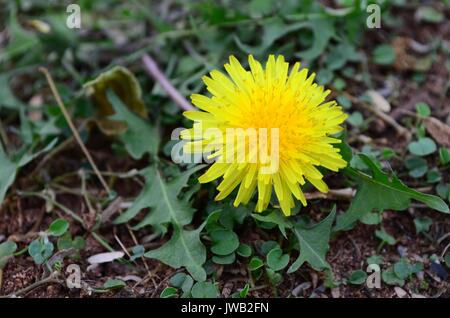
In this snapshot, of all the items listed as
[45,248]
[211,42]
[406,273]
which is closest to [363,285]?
[406,273]

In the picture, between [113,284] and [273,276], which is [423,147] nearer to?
[273,276]

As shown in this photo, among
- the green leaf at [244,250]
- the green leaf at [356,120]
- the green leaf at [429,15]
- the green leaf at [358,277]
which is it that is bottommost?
the green leaf at [358,277]

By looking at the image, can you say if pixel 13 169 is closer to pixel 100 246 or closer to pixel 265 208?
pixel 100 246

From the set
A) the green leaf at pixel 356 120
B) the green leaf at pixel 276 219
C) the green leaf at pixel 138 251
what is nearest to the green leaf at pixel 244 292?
the green leaf at pixel 276 219

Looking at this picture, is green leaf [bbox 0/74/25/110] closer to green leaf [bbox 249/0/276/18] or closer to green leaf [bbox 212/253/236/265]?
green leaf [bbox 249/0/276/18]

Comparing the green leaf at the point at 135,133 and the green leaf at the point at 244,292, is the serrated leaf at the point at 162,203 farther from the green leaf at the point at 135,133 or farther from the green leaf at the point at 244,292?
the green leaf at the point at 244,292

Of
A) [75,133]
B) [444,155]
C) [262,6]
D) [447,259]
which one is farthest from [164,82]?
[447,259]
